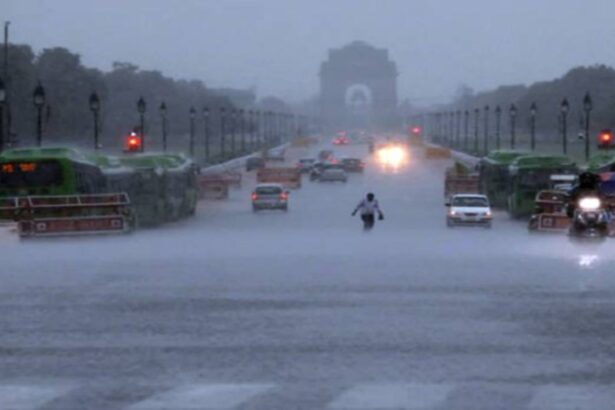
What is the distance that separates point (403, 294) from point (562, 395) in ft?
28.2

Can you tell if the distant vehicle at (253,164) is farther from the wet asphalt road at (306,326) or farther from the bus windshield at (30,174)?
the wet asphalt road at (306,326)

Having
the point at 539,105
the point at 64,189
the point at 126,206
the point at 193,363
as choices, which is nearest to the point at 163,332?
the point at 193,363

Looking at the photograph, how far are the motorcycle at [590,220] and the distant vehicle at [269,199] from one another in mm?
23012

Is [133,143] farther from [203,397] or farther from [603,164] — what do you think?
[203,397]

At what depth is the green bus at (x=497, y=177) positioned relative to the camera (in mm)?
57594

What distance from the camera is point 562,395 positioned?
12.0 m

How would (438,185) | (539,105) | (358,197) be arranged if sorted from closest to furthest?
(358,197) → (438,185) → (539,105)

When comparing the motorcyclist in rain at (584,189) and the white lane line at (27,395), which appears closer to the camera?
the white lane line at (27,395)

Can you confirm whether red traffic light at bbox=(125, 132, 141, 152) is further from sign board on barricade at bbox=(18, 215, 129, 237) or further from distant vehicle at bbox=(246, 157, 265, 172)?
distant vehicle at bbox=(246, 157, 265, 172)

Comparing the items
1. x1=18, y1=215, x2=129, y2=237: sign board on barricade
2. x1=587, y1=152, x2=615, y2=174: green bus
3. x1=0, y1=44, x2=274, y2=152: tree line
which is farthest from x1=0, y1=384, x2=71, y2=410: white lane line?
x1=0, y1=44, x2=274, y2=152: tree line

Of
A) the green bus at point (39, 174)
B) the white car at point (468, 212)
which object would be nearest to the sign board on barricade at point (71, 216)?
the green bus at point (39, 174)

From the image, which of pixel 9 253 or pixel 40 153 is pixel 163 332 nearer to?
pixel 9 253

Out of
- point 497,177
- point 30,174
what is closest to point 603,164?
point 497,177

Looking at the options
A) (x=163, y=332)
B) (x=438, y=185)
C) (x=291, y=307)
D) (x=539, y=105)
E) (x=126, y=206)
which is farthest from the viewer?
(x=539, y=105)
